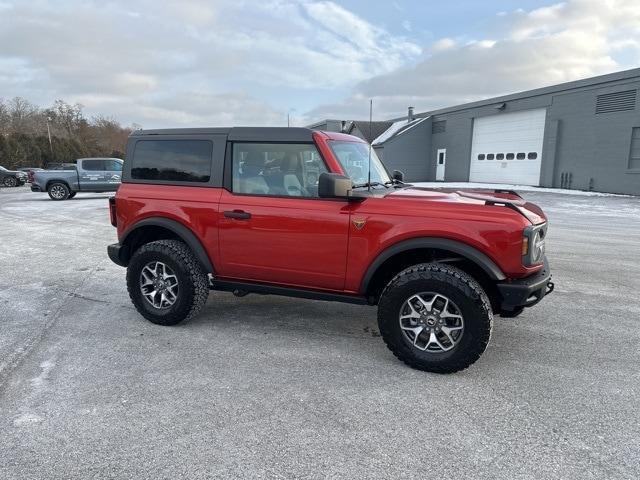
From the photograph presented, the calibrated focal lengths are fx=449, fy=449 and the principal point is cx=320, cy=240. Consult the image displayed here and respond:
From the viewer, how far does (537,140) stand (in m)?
26.1

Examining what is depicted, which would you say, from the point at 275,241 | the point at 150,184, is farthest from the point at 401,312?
the point at 150,184

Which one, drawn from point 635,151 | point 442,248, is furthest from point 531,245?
point 635,151

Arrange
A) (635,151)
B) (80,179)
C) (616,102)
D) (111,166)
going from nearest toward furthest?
(80,179), (111,166), (635,151), (616,102)

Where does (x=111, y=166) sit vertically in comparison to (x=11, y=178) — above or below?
above

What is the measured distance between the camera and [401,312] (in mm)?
3529

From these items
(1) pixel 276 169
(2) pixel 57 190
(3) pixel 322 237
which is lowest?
(2) pixel 57 190

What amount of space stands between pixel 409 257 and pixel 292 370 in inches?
53.0

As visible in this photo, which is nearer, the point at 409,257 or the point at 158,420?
the point at 158,420

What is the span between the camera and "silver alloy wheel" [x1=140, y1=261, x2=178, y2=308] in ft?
14.4

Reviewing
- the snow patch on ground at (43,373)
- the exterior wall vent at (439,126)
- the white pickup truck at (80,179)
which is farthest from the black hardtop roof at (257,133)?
the exterior wall vent at (439,126)

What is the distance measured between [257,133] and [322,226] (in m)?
1.14

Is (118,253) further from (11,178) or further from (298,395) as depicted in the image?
(11,178)

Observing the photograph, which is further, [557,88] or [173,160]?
[557,88]

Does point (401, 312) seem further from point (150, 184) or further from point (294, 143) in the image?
point (150, 184)
